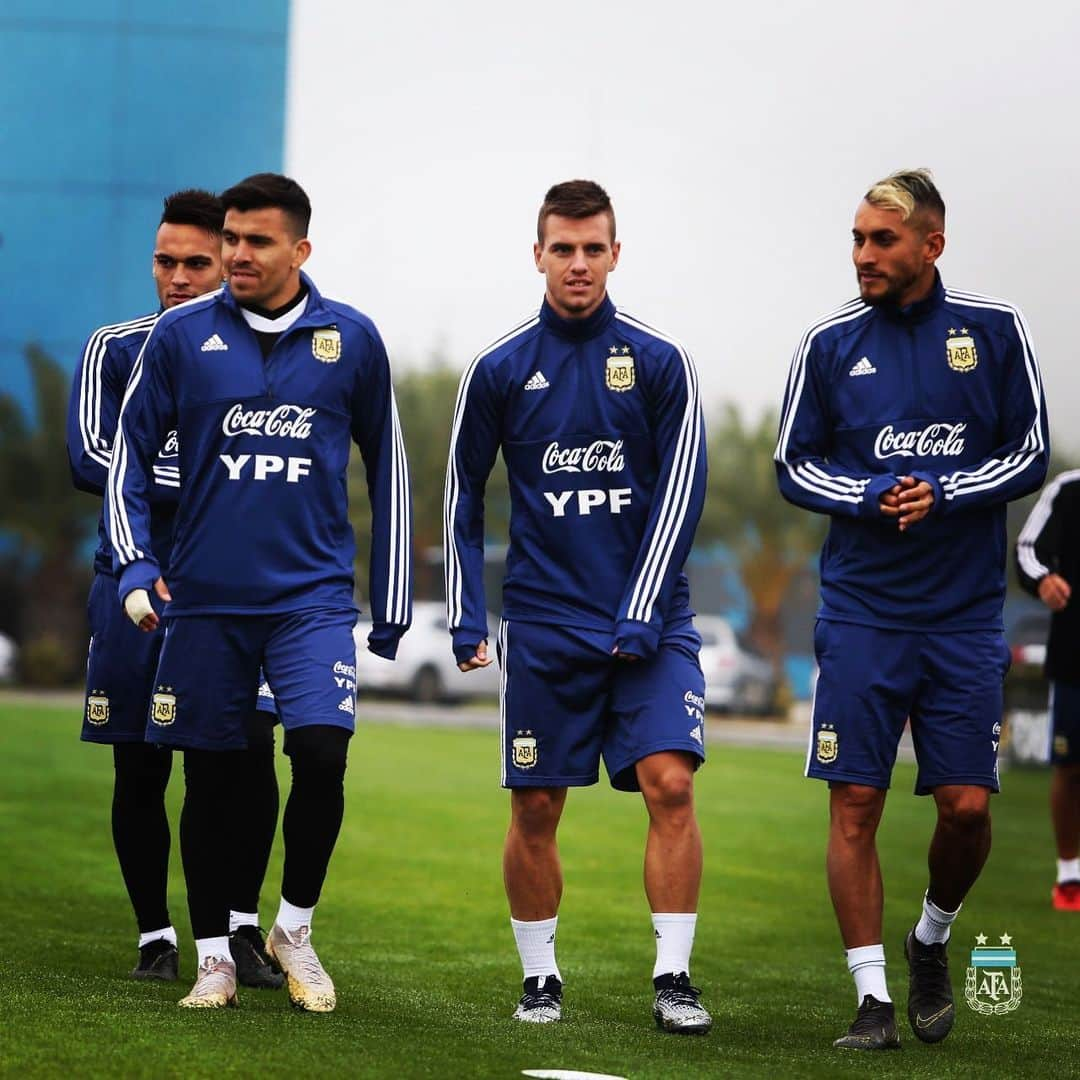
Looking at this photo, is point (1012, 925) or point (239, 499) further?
point (1012, 925)

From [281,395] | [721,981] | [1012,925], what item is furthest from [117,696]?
[1012,925]

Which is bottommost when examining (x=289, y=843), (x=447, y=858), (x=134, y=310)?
(x=447, y=858)

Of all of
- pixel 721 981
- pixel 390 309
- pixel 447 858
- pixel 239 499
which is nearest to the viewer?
pixel 239 499

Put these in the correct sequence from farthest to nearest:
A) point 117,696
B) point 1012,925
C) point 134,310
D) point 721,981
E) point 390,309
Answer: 1. point 390,309
2. point 134,310
3. point 1012,925
4. point 721,981
5. point 117,696

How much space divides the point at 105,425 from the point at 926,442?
8.23ft

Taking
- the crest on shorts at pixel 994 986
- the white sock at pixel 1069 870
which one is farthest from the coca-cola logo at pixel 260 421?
the white sock at pixel 1069 870

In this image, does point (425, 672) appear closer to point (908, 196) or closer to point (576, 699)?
point (576, 699)

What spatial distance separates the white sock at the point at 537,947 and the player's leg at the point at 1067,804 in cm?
462

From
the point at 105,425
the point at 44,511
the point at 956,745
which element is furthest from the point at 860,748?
the point at 44,511

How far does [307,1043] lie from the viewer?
5.22m

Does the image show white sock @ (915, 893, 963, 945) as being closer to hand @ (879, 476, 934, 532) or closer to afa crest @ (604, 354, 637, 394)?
hand @ (879, 476, 934, 532)

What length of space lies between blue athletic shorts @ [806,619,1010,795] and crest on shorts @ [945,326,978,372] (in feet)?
2.55

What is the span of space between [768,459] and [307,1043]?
33.7m

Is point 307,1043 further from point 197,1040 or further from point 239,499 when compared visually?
point 239,499
